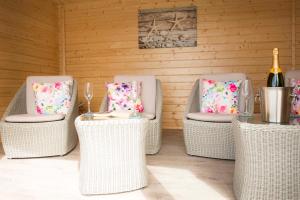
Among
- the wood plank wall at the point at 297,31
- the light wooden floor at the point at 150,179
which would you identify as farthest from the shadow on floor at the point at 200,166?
the wood plank wall at the point at 297,31

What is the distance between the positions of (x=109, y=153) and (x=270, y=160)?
0.97 metres

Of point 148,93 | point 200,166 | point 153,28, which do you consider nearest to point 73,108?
point 148,93

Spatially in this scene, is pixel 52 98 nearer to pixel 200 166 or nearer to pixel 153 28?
pixel 200 166

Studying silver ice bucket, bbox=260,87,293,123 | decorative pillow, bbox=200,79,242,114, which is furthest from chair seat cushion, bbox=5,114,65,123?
silver ice bucket, bbox=260,87,293,123

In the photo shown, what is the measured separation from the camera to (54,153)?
8.89ft

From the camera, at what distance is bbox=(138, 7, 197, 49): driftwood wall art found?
13.7 ft

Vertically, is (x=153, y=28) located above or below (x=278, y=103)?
above

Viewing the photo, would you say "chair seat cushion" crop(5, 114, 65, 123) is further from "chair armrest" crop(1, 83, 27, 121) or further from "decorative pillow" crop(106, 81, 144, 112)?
"decorative pillow" crop(106, 81, 144, 112)

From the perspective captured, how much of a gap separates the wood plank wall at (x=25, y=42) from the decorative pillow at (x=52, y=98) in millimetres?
803

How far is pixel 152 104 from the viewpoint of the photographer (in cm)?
306

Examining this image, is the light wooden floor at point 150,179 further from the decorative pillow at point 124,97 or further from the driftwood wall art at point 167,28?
the driftwood wall art at point 167,28

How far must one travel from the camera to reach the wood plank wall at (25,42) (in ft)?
11.4

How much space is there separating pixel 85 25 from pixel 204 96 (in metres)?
2.71

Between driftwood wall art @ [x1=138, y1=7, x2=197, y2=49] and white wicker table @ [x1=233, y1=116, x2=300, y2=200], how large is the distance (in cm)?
292
